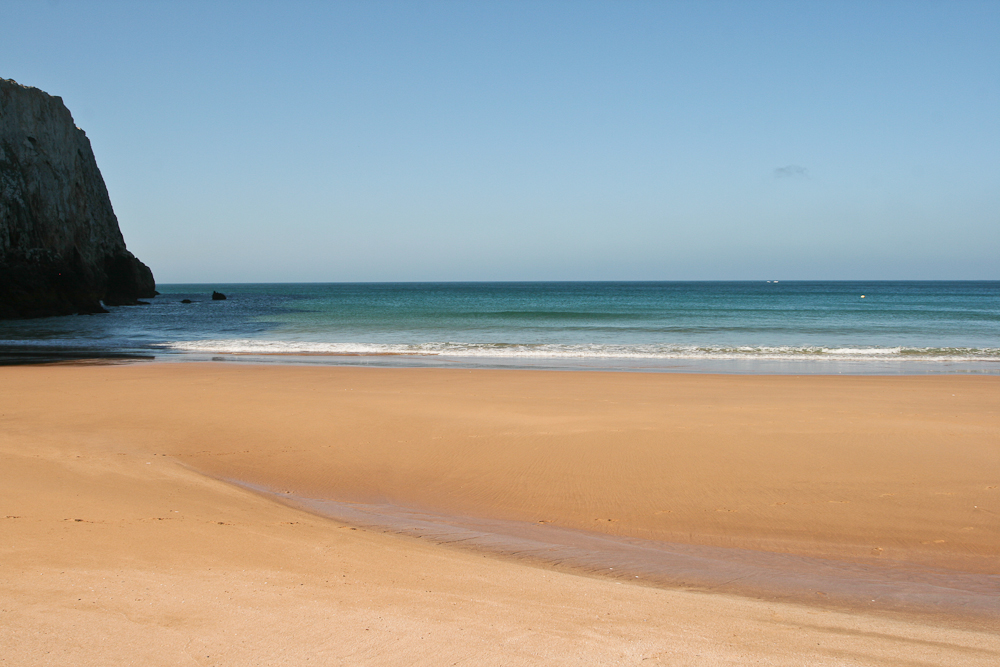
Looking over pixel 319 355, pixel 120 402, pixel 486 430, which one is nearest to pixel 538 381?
pixel 486 430

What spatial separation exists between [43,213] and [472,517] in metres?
36.8

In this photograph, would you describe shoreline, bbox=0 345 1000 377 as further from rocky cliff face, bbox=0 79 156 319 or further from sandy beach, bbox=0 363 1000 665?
rocky cliff face, bbox=0 79 156 319

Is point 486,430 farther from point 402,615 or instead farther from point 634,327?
point 634,327

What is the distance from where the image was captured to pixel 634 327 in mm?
30797

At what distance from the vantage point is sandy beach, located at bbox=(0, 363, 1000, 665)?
279 cm

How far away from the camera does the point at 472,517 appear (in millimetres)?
5344

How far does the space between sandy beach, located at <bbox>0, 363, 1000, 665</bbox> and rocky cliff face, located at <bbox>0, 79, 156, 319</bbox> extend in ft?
82.4

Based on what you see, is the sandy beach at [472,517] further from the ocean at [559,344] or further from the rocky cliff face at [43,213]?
the rocky cliff face at [43,213]

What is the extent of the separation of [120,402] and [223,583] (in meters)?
7.63

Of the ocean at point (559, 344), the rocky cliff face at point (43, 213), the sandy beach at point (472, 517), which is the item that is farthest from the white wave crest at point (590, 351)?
the rocky cliff face at point (43, 213)

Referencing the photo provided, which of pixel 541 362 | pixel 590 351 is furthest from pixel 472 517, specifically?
pixel 590 351

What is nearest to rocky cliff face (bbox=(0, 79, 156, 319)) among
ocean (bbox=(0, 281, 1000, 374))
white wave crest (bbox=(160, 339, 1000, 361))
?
ocean (bbox=(0, 281, 1000, 374))

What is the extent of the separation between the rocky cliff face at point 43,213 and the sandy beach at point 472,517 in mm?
25130

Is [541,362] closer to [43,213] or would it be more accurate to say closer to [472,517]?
[472,517]
